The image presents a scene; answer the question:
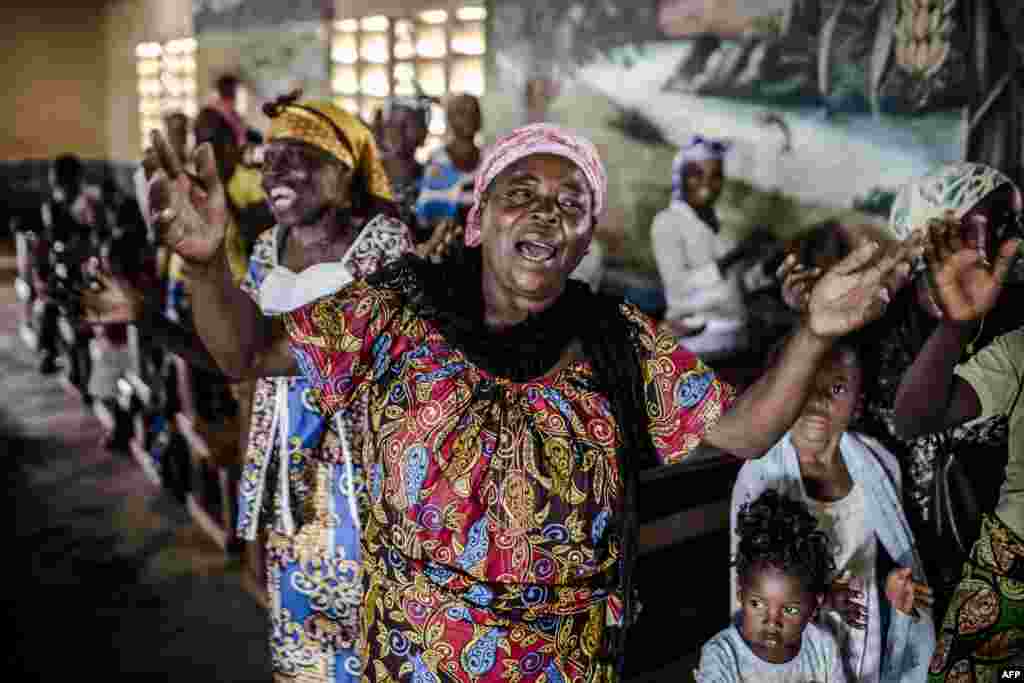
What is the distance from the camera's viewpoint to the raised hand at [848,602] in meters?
2.17

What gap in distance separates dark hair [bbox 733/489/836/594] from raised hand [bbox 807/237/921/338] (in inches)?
33.8

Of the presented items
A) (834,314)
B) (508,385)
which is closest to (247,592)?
(508,385)

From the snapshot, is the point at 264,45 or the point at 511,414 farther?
the point at 264,45

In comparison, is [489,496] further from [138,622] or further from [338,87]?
[338,87]

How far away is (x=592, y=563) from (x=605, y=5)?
514 centimetres

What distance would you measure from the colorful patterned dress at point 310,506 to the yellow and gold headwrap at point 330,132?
24 centimetres

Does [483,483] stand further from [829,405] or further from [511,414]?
[829,405]

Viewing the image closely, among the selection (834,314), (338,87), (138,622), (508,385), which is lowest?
(138,622)

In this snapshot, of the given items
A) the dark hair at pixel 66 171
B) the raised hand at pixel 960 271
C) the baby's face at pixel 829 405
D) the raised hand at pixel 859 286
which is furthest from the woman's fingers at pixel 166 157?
the dark hair at pixel 66 171

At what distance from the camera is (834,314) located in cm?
138

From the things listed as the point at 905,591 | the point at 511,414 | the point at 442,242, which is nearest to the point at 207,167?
the point at 511,414

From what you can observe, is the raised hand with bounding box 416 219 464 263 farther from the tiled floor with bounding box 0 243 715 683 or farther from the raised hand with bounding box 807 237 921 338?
the tiled floor with bounding box 0 243 715 683

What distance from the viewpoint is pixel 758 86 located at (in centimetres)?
498

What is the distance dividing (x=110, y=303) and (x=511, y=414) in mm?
762
